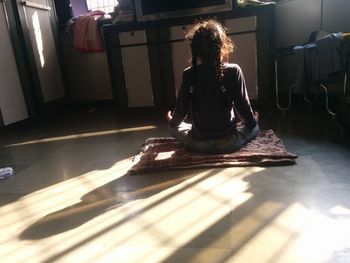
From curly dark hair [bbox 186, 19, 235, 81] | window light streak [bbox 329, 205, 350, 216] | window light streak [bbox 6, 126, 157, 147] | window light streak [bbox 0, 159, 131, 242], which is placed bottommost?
window light streak [bbox 6, 126, 157, 147]

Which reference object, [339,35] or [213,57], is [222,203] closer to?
[213,57]

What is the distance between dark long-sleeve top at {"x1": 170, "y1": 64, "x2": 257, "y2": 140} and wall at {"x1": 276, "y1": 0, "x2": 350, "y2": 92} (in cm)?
144

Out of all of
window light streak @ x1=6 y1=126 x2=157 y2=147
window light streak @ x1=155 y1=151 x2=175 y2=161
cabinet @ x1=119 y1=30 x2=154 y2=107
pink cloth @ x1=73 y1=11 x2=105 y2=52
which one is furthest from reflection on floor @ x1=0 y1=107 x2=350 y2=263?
pink cloth @ x1=73 y1=11 x2=105 y2=52

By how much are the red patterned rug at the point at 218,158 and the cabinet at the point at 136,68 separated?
1443mm

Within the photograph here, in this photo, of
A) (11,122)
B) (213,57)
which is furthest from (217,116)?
(11,122)

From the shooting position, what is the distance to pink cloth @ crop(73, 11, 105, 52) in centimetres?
395

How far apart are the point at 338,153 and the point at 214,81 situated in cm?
81

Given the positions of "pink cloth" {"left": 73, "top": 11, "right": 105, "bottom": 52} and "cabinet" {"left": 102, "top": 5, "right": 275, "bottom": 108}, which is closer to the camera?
"cabinet" {"left": 102, "top": 5, "right": 275, "bottom": 108}

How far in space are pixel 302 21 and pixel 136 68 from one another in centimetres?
165

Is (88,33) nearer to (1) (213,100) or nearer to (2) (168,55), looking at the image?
(2) (168,55)

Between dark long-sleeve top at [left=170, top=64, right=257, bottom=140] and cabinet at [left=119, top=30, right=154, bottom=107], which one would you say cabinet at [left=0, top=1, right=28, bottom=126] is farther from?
dark long-sleeve top at [left=170, top=64, right=257, bottom=140]

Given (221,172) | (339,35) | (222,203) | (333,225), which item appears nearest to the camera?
(333,225)

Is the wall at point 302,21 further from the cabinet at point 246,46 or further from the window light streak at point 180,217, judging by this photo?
the window light streak at point 180,217

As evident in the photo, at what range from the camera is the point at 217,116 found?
2.01 metres
